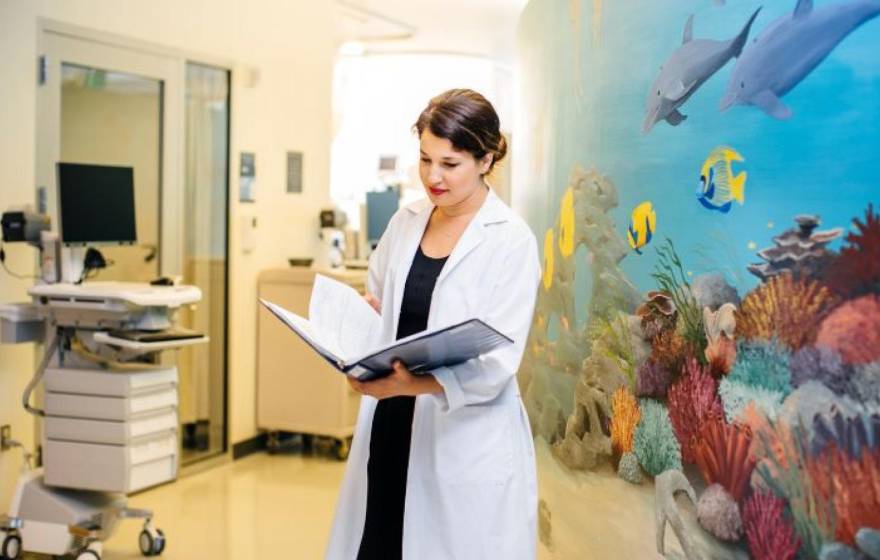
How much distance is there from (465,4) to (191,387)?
4635 millimetres

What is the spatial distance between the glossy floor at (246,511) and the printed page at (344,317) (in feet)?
7.76

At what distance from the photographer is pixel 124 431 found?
Answer: 4094 millimetres

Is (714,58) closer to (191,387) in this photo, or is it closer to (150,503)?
(150,503)

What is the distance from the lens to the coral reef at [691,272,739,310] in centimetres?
224

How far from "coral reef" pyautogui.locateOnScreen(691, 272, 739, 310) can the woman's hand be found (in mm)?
645

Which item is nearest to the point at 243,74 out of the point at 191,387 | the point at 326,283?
the point at 191,387

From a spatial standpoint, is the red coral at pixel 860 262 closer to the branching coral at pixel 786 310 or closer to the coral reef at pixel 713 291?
the branching coral at pixel 786 310

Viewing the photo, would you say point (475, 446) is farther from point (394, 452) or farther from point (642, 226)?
point (642, 226)

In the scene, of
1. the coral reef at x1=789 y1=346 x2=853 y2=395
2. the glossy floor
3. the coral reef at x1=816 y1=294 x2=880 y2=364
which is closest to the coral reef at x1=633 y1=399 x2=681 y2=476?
the coral reef at x1=789 y1=346 x2=853 y2=395

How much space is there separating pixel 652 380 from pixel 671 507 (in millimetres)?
310

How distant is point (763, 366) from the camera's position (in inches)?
83.9

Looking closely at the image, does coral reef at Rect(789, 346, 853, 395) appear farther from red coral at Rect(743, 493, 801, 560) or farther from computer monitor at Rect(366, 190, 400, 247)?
computer monitor at Rect(366, 190, 400, 247)

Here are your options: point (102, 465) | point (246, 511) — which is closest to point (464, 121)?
point (102, 465)

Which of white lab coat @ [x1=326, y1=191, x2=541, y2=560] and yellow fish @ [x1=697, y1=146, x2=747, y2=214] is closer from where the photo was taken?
white lab coat @ [x1=326, y1=191, x2=541, y2=560]
